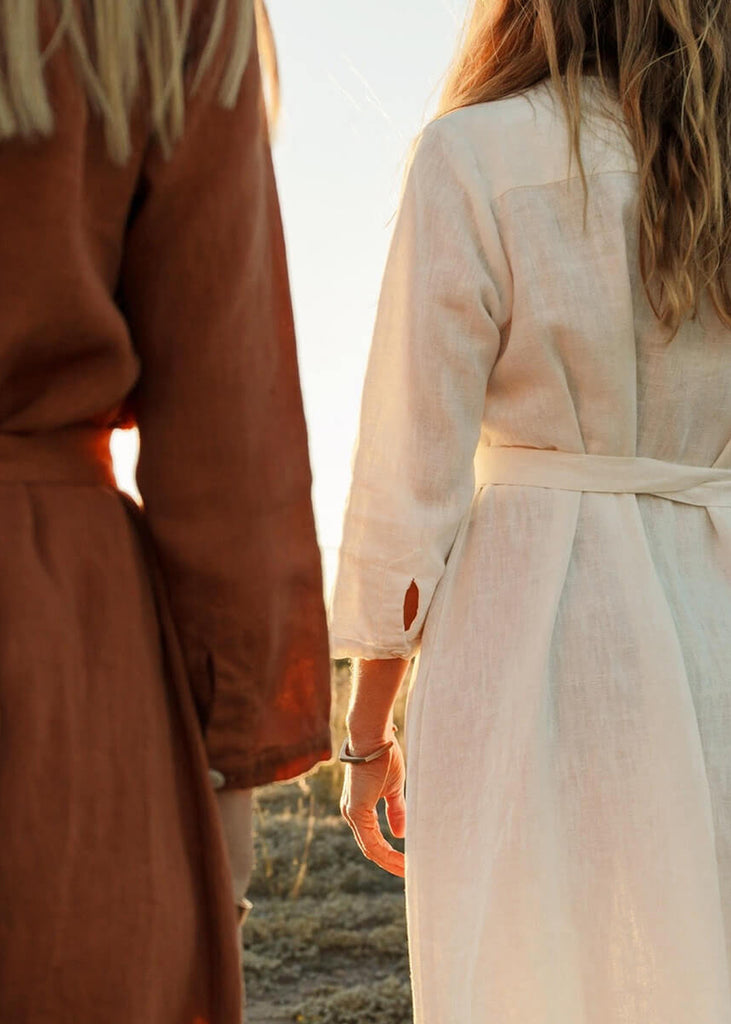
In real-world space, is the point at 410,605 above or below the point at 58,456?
below

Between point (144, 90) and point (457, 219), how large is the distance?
884 mm

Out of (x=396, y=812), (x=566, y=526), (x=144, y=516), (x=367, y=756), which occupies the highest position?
(x=144, y=516)

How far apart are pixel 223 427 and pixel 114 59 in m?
0.33

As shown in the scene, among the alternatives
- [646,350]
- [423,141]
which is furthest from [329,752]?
[423,141]

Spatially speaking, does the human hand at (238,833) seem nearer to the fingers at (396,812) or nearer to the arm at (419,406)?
the arm at (419,406)

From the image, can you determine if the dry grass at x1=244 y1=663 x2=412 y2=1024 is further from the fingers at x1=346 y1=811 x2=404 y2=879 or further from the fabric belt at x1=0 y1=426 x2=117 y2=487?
the fabric belt at x1=0 y1=426 x2=117 y2=487

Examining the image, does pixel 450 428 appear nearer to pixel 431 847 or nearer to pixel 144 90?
pixel 431 847

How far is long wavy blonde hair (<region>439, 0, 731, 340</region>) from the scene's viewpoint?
6.64 ft

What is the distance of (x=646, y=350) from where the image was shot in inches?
80.9

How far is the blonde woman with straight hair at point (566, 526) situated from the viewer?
194 cm

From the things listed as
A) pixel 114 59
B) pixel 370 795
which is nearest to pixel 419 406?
pixel 370 795

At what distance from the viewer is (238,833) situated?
4.47 ft

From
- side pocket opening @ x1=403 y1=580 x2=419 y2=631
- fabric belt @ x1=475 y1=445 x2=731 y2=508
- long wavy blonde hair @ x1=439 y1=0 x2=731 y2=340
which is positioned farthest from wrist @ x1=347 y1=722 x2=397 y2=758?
long wavy blonde hair @ x1=439 y1=0 x2=731 y2=340

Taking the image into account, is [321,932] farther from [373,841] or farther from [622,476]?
[622,476]
